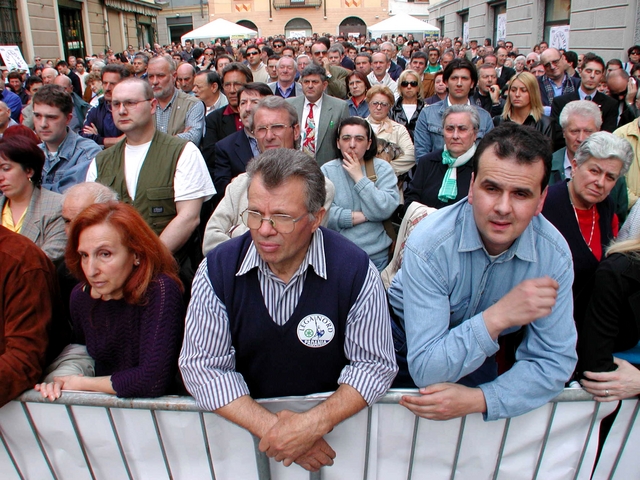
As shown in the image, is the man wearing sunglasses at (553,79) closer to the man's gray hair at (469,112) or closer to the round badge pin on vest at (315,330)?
the man's gray hair at (469,112)

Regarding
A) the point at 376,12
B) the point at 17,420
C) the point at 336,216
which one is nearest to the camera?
the point at 17,420

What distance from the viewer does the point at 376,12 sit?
50531mm

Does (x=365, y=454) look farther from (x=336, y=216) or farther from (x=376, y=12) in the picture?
(x=376, y=12)

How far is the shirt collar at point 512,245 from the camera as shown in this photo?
1939 mm

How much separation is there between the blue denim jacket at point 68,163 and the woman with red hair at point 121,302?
5.62 ft

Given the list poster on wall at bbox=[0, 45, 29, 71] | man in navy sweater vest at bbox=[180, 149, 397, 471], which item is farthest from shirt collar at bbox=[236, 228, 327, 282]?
poster on wall at bbox=[0, 45, 29, 71]

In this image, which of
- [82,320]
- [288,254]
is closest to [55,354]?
[82,320]

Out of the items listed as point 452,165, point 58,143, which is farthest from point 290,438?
point 58,143

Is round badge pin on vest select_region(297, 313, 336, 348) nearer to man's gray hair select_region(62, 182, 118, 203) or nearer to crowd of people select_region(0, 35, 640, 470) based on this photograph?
crowd of people select_region(0, 35, 640, 470)

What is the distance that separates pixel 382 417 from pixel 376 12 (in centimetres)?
5422

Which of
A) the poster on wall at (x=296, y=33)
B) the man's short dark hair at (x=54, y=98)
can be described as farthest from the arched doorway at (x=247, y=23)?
the man's short dark hair at (x=54, y=98)

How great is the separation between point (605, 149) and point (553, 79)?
217 inches

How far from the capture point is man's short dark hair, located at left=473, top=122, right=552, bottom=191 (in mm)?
1853

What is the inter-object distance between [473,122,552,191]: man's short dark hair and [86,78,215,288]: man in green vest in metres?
2.16
